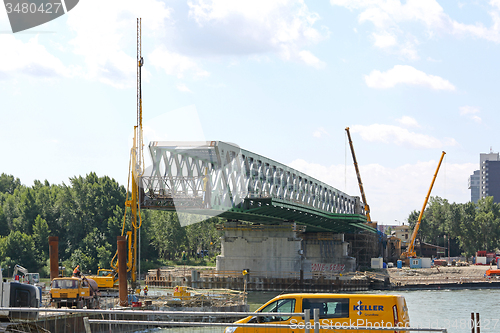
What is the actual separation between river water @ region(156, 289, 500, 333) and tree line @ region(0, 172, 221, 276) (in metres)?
55.3

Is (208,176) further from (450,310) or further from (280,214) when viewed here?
(450,310)

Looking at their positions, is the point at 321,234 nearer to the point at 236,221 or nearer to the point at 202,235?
the point at 236,221

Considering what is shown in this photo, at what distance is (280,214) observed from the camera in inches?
3191

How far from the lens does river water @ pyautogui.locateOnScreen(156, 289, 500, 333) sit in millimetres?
46616

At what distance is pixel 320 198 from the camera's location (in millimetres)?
113250

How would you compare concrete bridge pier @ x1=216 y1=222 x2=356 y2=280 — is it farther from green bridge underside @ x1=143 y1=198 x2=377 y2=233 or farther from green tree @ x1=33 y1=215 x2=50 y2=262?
green tree @ x1=33 y1=215 x2=50 y2=262

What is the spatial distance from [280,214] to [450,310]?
2743 centimetres

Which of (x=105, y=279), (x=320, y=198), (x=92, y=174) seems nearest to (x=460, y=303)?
(x=105, y=279)

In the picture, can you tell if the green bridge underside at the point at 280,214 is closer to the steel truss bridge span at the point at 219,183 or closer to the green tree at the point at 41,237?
the steel truss bridge span at the point at 219,183

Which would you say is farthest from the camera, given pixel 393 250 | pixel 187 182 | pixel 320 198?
pixel 393 250

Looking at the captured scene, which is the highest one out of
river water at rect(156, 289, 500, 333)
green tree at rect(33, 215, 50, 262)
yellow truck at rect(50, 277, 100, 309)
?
green tree at rect(33, 215, 50, 262)

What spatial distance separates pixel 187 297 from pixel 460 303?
33.6 meters

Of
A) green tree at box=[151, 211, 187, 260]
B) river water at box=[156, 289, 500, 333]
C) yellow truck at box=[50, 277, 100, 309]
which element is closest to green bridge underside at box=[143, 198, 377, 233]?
river water at box=[156, 289, 500, 333]

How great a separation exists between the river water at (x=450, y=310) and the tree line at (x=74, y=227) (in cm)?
5526
